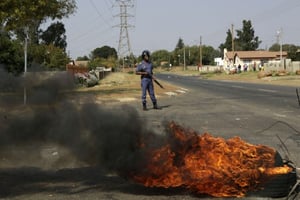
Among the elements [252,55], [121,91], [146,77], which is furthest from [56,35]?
[252,55]

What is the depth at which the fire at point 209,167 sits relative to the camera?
556cm

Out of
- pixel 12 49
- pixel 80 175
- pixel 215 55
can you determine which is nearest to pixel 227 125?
pixel 80 175

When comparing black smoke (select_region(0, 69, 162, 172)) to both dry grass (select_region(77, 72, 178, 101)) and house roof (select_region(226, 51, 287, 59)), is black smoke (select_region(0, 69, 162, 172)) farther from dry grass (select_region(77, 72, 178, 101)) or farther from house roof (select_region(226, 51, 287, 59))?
house roof (select_region(226, 51, 287, 59))

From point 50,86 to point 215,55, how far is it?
191m

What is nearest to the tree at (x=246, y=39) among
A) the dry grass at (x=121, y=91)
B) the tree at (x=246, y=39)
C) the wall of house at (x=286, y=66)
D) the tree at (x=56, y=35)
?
the tree at (x=246, y=39)

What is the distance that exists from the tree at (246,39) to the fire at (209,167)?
13093 centimetres

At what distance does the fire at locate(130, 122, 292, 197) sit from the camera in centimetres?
556

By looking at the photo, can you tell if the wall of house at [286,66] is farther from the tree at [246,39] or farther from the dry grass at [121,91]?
the tree at [246,39]

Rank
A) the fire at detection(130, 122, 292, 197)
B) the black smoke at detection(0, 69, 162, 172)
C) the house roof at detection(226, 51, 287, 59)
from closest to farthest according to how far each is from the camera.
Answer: the fire at detection(130, 122, 292, 197) → the black smoke at detection(0, 69, 162, 172) → the house roof at detection(226, 51, 287, 59)

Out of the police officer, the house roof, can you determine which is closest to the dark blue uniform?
the police officer

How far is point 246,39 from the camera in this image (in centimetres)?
14212

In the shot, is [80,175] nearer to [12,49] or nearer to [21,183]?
[21,183]

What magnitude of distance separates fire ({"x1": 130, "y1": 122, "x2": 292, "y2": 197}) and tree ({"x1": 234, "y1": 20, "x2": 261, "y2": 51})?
131m

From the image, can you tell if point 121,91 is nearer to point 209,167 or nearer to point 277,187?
point 209,167
